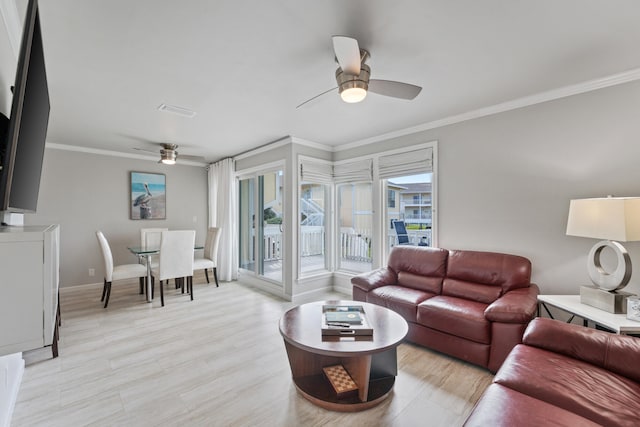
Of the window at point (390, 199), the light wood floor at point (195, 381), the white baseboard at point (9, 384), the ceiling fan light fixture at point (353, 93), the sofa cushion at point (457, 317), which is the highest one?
the ceiling fan light fixture at point (353, 93)

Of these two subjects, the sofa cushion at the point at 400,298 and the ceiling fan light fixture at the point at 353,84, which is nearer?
the ceiling fan light fixture at the point at 353,84

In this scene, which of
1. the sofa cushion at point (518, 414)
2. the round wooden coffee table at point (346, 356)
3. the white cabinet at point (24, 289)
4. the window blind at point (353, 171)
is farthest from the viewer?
the window blind at point (353, 171)

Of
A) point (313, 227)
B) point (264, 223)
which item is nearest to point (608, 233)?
point (313, 227)

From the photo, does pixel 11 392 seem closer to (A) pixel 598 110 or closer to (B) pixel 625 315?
(B) pixel 625 315

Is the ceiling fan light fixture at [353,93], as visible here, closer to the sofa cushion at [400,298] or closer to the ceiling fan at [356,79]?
the ceiling fan at [356,79]

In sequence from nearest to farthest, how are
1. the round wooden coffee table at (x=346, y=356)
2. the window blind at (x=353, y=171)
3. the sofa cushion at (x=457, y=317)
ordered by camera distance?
the round wooden coffee table at (x=346, y=356) < the sofa cushion at (x=457, y=317) < the window blind at (x=353, y=171)

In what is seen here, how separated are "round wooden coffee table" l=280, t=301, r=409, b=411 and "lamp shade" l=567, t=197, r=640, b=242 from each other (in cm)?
155

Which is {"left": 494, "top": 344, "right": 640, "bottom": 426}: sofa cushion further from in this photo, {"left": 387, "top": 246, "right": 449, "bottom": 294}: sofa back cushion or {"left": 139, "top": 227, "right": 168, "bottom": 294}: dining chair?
{"left": 139, "top": 227, "right": 168, "bottom": 294}: dining chair

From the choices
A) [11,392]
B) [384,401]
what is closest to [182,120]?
[11,392]

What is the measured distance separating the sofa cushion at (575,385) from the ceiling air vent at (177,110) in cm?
351

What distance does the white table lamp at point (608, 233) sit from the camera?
1.91m

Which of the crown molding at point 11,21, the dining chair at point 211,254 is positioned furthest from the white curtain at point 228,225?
the crown molding at point 11,21

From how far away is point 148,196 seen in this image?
533 cm

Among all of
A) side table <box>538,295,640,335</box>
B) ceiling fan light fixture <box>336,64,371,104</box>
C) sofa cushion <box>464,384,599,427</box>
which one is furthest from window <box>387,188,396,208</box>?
sofa cushion <box>464,384,599,427</box>
